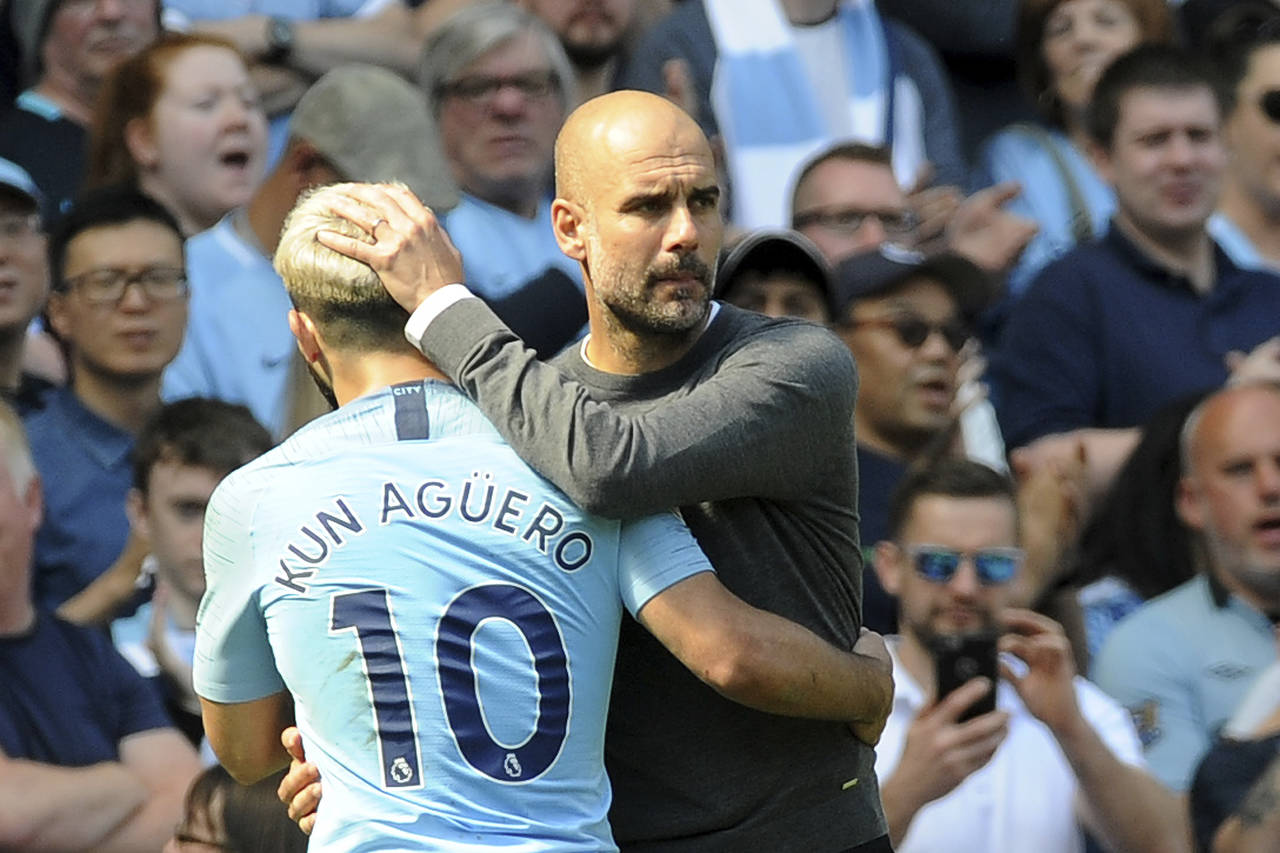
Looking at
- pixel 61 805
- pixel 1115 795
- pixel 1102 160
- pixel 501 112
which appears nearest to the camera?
pixel 61 805

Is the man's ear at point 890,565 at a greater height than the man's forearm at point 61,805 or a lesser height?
greater

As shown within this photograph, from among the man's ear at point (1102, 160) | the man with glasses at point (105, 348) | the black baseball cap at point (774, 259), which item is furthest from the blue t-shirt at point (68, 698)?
the man's ear at point (1102, 160)

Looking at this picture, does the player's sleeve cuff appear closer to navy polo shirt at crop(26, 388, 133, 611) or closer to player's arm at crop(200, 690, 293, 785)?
player's arm at crop(200, 690, 293, 785)

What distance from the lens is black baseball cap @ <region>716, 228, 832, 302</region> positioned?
487cm

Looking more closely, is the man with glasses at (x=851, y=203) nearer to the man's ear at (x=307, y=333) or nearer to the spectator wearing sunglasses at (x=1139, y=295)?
the spectator wearing sunglasses at (x=1139, y=295)

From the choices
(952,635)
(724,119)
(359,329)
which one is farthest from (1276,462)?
(359,329)

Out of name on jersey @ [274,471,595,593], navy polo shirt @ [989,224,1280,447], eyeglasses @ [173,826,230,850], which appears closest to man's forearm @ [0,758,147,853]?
eyeglasses @ [173,826,230,850]

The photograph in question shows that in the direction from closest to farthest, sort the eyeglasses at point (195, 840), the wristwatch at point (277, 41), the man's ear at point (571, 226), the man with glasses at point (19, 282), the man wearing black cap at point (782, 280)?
the man's ear at point (571, 226) < the eyeglasses at point (195, 840) < the man wearing black cap at point (782, 280) < the man with glasses at point (19, 282) < the wristwatch at point (277, 41)

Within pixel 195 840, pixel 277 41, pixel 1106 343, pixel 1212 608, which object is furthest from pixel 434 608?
pixel 277 41

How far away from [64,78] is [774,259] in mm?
2634

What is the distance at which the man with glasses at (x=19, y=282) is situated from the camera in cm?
585

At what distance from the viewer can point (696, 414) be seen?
3.01 m

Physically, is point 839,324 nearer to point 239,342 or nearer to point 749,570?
point 239,342

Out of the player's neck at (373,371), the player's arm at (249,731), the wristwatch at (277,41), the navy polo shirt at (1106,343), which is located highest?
the wristwatch at (277,41)
